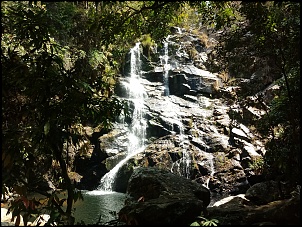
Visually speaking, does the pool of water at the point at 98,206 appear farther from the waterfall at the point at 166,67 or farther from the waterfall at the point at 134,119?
the waterfall at the point at 166,67

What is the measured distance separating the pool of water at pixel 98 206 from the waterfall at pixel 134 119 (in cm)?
105

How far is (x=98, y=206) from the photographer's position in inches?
473

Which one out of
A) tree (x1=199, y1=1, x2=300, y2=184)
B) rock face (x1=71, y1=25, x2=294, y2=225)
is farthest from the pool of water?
tree (x1=199, y1=1, x2=300, y2=184)

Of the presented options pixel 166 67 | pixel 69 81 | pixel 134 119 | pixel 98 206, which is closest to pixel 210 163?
pixel 134 119

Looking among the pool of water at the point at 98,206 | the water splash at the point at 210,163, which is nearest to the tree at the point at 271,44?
the pool of water at the point at 98,206

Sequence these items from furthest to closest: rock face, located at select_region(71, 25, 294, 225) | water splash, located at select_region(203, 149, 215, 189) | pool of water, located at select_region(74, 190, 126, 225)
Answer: water splash, located at select_region(203, 149, 215, 189) → rock face, located at select_region(71, 25, 294, 225) → pool of water, located at select_region(74, 190, 126, 225)

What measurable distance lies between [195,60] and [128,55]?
584cm

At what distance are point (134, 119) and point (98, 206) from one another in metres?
9.08

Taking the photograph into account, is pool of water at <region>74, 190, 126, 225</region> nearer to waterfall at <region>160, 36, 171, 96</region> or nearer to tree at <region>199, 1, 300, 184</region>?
tree at <region>199, 1, 300, 184</region>

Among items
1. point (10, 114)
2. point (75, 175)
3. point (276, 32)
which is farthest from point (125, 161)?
point (10, 114)

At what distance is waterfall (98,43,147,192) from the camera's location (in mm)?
16922

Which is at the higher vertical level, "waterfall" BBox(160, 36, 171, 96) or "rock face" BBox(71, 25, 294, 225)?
"waterfall" BBox(160, 36, 171, 96)

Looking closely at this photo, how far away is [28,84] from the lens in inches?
146

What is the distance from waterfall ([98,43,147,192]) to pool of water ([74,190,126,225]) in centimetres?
105
